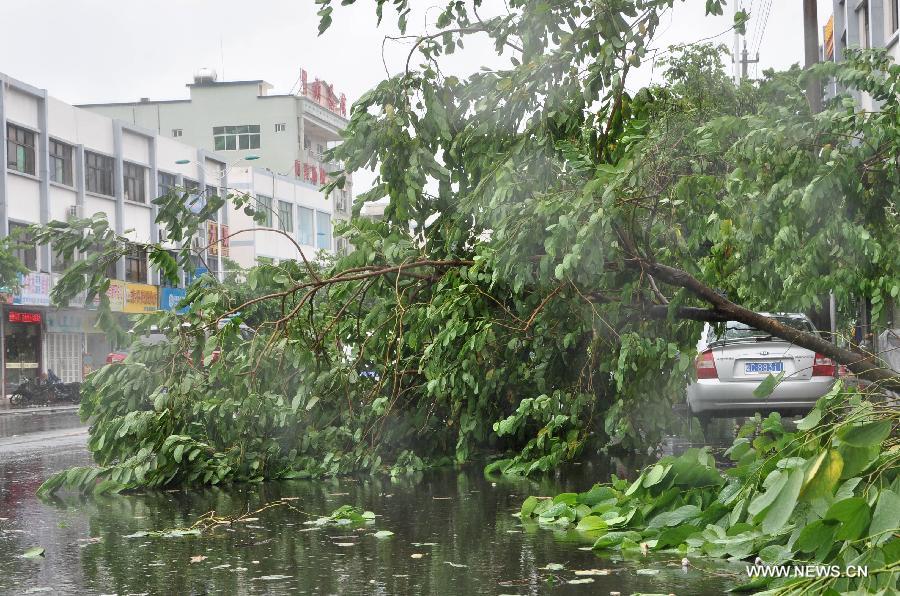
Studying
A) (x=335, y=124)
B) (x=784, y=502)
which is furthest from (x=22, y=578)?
(x=335, y=124)

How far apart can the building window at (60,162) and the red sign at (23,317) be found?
15.7ft

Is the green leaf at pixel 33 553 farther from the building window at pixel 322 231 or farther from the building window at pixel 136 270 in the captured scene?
the building window at pixel 322 231

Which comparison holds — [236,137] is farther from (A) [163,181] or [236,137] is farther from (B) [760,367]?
(B) [760,367]

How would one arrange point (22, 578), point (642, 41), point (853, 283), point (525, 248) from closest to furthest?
point (22, 578) < point (525, 248) < point (642, 41) < point (853, 283)

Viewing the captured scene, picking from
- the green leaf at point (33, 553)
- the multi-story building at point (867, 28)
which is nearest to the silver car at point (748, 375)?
the green leaf at point (33, 553)

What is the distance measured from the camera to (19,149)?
41156 mm

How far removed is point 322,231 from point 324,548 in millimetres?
63826

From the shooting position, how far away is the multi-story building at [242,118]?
232 ft

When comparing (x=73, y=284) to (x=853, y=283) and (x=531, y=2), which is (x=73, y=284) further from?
(x=853, y=283)

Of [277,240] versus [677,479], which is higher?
[277,240]

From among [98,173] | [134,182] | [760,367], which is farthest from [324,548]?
[134,182]

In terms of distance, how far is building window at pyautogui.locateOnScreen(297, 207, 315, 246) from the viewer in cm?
6700

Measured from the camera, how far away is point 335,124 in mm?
75188

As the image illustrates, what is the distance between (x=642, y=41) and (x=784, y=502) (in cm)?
628
